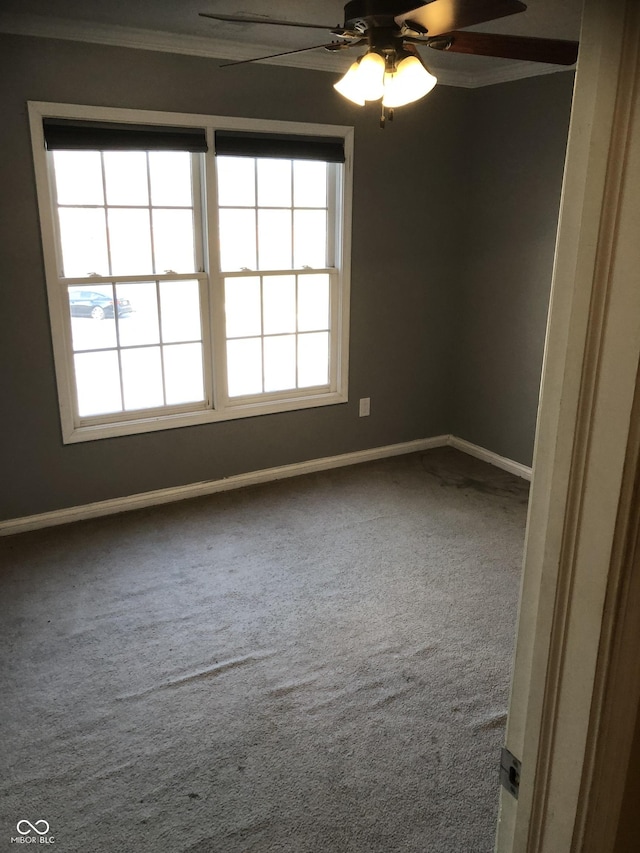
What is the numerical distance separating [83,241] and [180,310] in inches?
24.9

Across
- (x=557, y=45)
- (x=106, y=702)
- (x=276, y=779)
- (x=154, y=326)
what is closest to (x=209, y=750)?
(x=276, y=779)

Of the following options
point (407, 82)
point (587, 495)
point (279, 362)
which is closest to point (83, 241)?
point (279, 362)

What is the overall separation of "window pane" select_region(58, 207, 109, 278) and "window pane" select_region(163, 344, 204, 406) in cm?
61

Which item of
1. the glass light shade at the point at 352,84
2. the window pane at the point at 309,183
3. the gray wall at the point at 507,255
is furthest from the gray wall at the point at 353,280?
the glass light shade at the point at 352,84

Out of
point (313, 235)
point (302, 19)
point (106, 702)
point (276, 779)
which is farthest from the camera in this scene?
point (313, 235)

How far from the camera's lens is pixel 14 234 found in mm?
3291

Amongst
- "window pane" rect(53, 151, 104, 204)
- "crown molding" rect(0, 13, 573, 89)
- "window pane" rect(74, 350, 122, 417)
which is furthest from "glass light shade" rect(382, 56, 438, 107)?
"window pane" rect(74, 350, 122, 417)

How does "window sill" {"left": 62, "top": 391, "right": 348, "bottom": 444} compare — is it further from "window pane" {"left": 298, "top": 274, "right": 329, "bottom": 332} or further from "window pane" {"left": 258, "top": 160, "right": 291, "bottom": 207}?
"window pane" {"left": 258, "top": 160, "right": 291, "bottom": 207}

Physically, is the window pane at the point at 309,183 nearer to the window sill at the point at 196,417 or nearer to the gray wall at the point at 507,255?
the gray wall at the point at 507,255

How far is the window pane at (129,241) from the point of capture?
3.55m

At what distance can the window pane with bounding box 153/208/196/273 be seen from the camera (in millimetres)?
3672

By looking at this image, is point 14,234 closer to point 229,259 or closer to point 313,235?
point 229,259

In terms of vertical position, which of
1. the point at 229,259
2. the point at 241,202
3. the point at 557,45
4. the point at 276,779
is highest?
the point at 557,45

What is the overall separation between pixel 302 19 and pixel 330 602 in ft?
8.81
